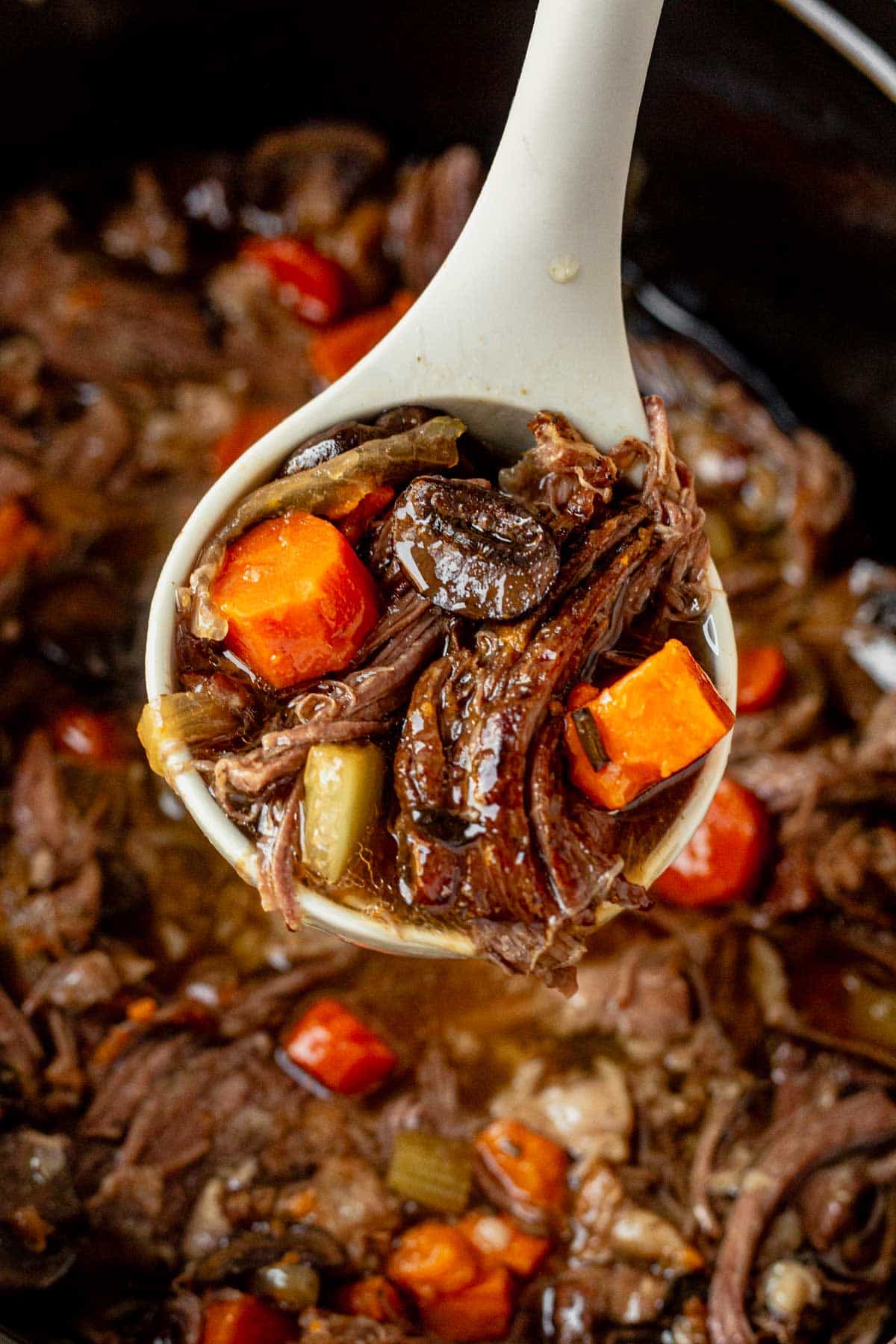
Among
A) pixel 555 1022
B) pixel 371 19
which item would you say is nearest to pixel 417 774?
pixel 555 1022

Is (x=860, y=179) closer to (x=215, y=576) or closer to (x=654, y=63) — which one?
(x=654, y=63)

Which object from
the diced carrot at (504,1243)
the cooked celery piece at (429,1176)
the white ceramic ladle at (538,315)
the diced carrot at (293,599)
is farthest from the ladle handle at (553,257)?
the diced carrot at (504,1243)

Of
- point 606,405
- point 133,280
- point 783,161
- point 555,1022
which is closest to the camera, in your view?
point 606,405

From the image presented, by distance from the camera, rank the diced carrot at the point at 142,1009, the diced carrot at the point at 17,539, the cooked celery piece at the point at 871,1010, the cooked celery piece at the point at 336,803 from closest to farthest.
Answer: the cooked celery piece at the point at 336,803, the diced carrot at the point at 142,1009, the cooked celery piece at the point at 871,1010, the diced carrot at the point at 17,539

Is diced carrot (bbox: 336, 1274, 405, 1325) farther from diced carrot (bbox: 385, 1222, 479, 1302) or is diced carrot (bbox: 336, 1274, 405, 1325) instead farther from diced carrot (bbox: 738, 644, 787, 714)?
diced carrot (bbox: 738, 644, 787, 714)

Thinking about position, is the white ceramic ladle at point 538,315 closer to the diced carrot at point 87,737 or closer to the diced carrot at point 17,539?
the diced carrot at point 87,737

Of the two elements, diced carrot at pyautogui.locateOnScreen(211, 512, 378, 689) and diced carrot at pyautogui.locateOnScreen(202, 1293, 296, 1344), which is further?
diced carrot at pyautogui.locateOnScreen(202, 1293, 296, 1344)

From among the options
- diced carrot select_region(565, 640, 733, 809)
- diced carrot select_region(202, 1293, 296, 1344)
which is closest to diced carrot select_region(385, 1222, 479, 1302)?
diced carrot select_region(202, 1293, 296, 1344)
